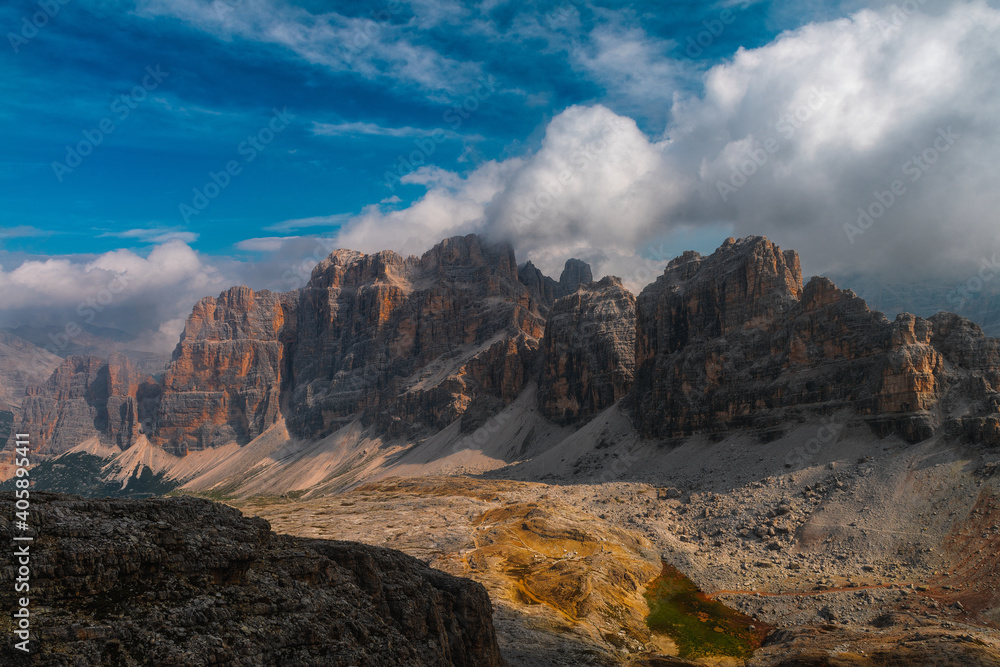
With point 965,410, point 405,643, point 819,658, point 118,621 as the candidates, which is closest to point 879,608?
point 819,658

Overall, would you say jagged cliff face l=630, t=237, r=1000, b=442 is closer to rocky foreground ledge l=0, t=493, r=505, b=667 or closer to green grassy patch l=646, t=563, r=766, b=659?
green grassy patch l=646, t=563, r=766, b=659

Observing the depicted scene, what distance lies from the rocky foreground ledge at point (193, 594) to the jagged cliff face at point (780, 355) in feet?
307

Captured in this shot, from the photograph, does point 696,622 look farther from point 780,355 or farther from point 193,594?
point 780,355

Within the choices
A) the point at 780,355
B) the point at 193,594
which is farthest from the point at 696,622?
the point at 780,355

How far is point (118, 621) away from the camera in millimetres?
16438

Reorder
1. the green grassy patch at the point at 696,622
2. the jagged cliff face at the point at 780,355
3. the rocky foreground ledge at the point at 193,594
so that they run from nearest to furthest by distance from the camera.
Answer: the rocky foreground ledge at the point at 193,594
the green grassy patch at the point at 696,622
the jagged cliff face at the point at 780,355

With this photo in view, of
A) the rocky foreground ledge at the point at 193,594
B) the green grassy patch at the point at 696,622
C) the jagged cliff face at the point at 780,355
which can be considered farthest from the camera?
the jagged cliff face at the point at 780,355

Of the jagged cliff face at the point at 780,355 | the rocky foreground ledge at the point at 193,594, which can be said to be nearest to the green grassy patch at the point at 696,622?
the rocky foreground ledge at the point at 193,594

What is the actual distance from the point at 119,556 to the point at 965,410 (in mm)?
116442

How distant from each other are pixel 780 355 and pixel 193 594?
5156 inches

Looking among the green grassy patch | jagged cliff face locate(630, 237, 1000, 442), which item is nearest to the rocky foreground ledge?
the green grassy patch

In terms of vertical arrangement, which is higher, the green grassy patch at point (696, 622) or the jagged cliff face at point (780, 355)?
the jagged cliff face at point (780, 355)

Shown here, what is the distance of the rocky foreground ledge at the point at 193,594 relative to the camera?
15.8 metres

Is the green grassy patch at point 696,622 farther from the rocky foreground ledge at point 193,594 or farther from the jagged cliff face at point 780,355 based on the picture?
the jagged cliff face at point 780,355
